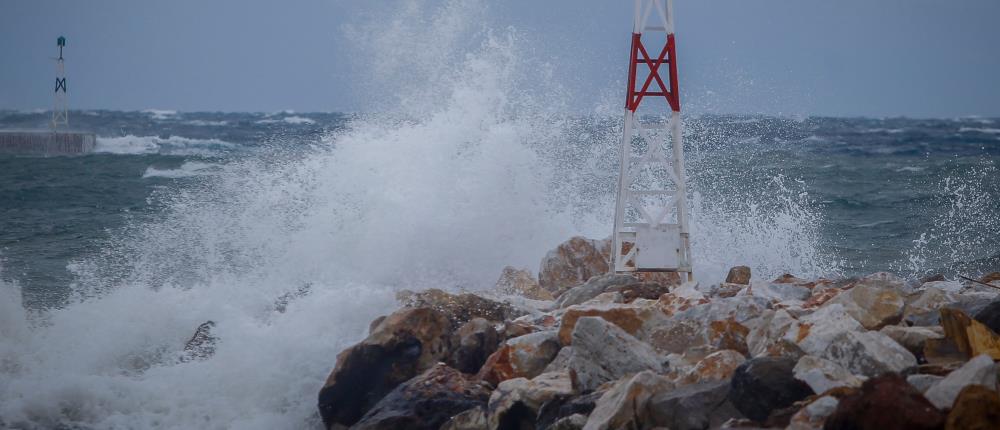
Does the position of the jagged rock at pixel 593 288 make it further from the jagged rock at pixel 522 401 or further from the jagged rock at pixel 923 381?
the jagged rock at pixel 923 381

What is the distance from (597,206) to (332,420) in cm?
834

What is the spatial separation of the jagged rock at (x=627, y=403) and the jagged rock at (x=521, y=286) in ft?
14.8

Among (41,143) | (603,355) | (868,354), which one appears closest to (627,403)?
(603,355)

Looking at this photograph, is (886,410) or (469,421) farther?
(469,421)

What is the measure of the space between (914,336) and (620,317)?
1967 mm

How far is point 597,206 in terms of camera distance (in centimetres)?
1523

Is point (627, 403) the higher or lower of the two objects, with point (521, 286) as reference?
higher

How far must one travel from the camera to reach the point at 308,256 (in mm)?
12578

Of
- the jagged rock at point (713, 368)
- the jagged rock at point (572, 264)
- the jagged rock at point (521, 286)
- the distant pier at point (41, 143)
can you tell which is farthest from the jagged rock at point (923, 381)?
the distant pier at point (41, 143)

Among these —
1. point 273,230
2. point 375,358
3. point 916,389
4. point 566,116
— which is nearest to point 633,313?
point 375,358

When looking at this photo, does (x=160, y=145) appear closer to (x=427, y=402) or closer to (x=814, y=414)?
(x=427, y=402)

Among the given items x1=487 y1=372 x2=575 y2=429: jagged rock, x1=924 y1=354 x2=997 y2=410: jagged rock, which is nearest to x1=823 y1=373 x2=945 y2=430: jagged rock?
x1=924 y1=354 x2=997 y2=410: jagged rock

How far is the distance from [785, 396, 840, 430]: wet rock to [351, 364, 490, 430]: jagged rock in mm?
2240

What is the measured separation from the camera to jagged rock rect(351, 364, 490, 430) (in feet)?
21.8
